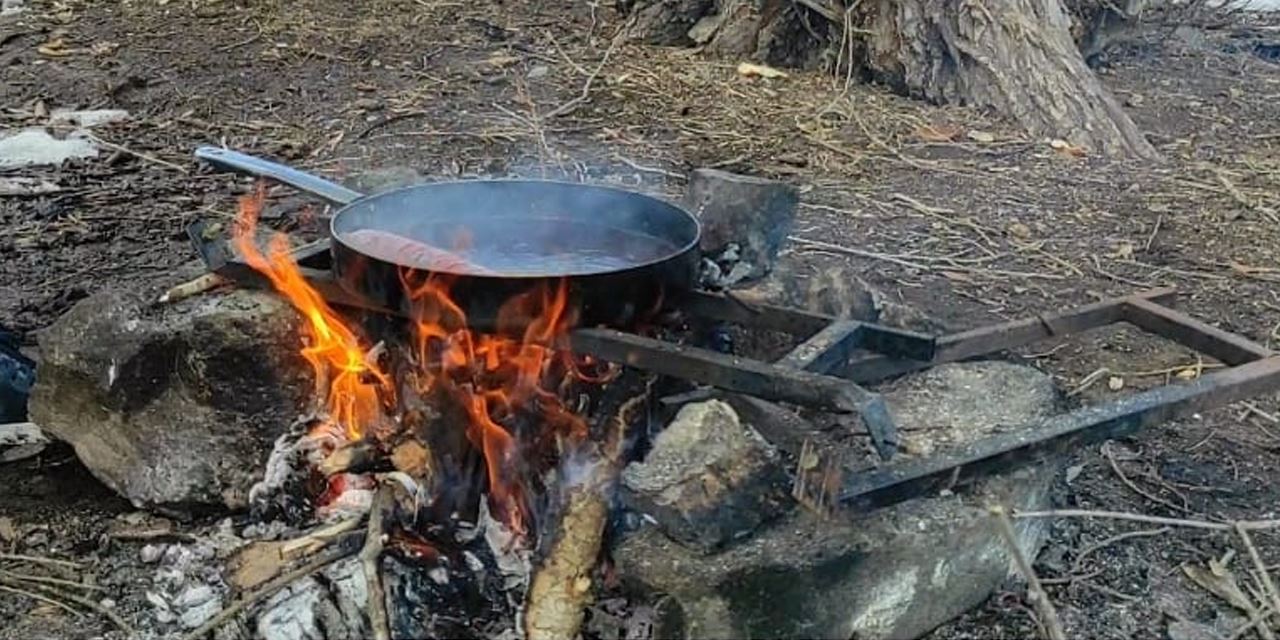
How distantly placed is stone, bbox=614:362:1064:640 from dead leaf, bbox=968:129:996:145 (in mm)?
3122

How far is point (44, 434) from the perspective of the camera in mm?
3273

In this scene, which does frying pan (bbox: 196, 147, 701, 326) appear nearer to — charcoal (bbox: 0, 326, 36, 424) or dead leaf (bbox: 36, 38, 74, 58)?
charcoal (bbox: 0, 326, 36, 424)

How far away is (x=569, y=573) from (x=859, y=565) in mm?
532

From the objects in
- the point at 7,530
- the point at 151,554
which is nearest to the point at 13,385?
the point at 7,530

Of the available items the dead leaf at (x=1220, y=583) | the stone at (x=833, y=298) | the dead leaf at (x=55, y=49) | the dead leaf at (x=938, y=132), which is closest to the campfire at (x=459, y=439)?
the stone at (x=833, y=298)

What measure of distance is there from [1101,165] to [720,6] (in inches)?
87.8

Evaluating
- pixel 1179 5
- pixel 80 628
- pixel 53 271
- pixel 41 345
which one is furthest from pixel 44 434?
pixel 1179 5

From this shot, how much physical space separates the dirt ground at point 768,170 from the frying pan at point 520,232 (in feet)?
2.79

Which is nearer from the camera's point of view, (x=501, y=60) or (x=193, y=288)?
(x=193, y=288)

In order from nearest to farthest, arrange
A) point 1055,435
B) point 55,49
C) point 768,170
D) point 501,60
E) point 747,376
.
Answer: point 747,376 < point 1055,435 < point 768,170 < point 501,60 < point 55,49

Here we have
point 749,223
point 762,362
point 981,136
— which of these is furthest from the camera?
point 981,136

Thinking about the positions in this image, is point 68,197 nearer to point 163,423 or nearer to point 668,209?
point 163,423

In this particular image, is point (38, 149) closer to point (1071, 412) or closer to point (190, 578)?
point (190, 578)

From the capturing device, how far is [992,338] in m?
2.91
